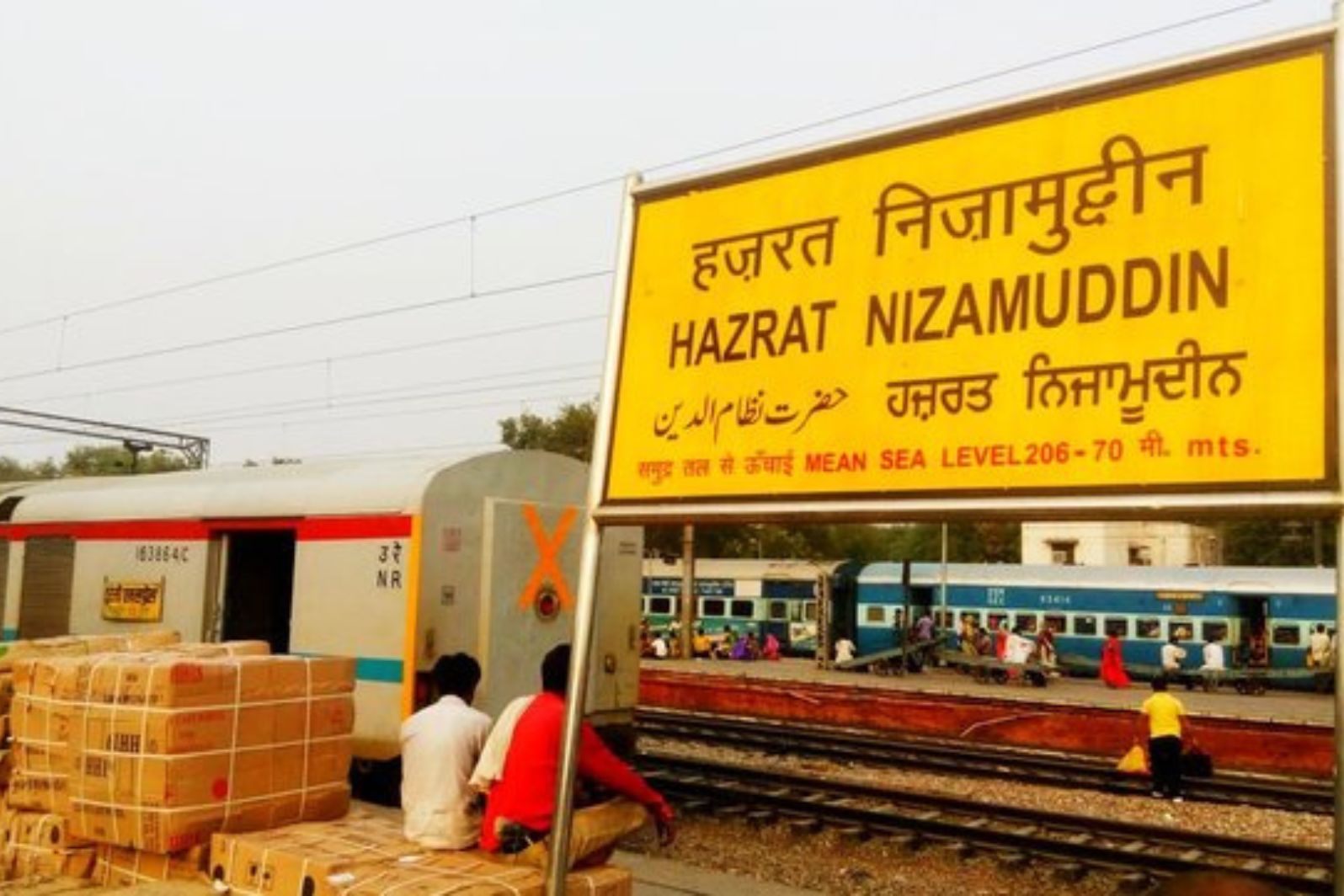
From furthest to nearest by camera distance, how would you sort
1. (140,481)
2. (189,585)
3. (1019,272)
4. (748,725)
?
(748,725), (140,481), (189,585), (1019,272)

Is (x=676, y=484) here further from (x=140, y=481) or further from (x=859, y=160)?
(x=140, y=481)

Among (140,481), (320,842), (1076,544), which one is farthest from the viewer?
(1076,544)

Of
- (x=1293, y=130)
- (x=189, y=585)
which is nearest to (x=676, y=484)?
(x=1293, y=130)

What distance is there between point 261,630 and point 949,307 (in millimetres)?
11129

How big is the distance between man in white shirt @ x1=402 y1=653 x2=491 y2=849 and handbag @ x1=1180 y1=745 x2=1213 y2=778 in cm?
981

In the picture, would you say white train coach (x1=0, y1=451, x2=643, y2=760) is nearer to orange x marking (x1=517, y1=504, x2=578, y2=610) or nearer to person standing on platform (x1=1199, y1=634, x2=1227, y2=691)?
orange x marking (x1=517, y1=504, x2=578, y2=610)

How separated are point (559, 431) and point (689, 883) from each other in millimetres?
41471

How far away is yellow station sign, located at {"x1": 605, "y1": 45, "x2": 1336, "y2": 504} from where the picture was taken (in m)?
2.88

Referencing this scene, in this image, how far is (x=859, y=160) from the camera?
3.75 meters

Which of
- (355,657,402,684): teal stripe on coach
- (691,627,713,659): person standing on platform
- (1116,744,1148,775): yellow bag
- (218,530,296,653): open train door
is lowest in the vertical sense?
(691,627,713,659): person standing on platform

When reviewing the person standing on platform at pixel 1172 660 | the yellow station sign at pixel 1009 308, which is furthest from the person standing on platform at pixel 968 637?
the yellow station sign at pixel 1009 308

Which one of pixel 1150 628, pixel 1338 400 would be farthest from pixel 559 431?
pixel 1338 400

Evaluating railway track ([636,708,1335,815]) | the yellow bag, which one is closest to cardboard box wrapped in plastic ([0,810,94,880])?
railway track ([636,708,1335,815])

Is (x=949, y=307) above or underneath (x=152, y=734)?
above
